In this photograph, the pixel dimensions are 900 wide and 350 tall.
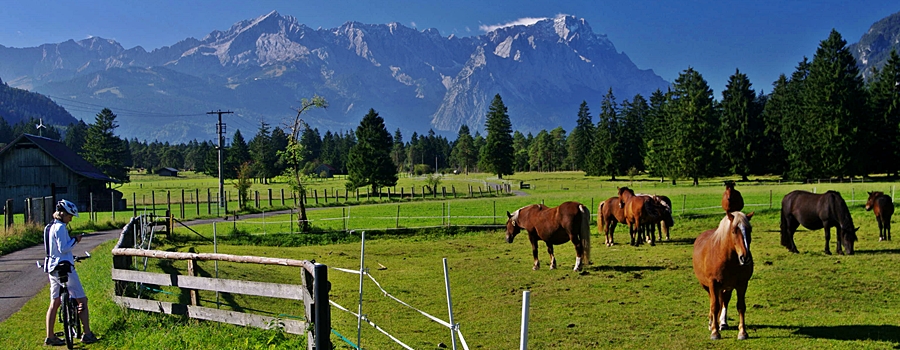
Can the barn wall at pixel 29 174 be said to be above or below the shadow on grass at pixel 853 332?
above

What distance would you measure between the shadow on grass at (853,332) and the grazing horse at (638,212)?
1118 cm

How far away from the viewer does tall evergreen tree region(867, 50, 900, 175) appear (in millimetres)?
55125

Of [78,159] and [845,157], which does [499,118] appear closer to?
[845,157]

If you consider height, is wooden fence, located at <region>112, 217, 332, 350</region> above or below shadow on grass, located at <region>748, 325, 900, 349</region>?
above

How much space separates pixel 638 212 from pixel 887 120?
5134 centimetres

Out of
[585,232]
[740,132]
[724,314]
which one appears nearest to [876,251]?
Answer: [585,232]

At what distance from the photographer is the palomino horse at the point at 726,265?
7836mm

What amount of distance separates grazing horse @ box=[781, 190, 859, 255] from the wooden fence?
14714 mm

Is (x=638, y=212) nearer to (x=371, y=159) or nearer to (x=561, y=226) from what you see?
(x=561, y=226)

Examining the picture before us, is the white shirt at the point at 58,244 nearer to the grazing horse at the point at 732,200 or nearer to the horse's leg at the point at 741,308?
the grazing horse at the point at 732,200

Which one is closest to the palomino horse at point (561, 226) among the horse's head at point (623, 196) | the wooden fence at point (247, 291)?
the horse's head at point (623, 196)

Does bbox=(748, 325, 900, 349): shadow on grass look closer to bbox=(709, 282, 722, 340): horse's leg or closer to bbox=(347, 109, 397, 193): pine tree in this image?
bbox=(709, 282, 722, 340): horse's leg

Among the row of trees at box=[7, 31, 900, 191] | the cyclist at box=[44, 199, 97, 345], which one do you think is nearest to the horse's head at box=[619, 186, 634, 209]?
the row of trees at box=[7, 31, 900, 191]

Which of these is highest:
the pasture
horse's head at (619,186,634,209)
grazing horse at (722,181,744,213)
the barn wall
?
the barn wall
